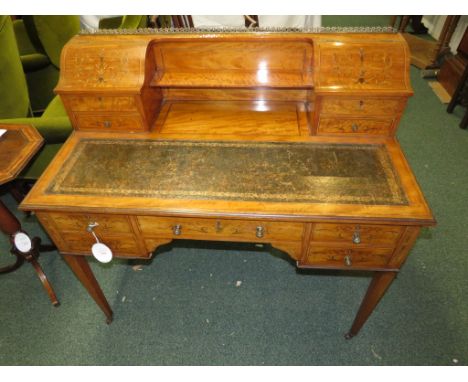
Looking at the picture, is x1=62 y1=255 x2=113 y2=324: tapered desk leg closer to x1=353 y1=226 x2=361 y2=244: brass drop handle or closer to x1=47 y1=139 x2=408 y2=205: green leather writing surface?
x1=47 y1=139 x2=408 y2=205: green leather writing surface

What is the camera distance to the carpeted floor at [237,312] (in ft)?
6.11

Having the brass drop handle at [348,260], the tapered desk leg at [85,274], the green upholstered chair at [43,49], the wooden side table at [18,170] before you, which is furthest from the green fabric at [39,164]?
the brass drop handle at [348,260]

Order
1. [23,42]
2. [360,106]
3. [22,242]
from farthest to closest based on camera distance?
[23,42], [22,242], [360,106]

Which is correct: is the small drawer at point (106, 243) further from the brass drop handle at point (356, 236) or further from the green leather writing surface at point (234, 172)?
the brass drop handle at point (356, 236)

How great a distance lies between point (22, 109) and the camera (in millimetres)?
2488

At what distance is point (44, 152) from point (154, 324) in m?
1.45

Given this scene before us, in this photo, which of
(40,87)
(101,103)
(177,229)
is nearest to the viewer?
(177,229)

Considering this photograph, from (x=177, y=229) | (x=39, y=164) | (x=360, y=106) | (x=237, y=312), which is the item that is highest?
(x=360, y=106)

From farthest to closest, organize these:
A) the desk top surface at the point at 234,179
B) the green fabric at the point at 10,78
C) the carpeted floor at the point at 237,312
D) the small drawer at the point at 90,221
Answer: the green fabric at the point at 10,78, the carpeted floor at the point at 237,312, the small drawer at the point at 90,221, the desk top surface at the point at 234,179

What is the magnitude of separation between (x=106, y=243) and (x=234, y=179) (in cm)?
72

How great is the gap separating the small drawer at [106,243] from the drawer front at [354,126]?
1.12m

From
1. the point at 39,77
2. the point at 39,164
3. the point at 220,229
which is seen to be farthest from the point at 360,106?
the point at 39,77

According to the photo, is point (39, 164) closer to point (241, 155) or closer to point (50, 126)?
point (50, 126)

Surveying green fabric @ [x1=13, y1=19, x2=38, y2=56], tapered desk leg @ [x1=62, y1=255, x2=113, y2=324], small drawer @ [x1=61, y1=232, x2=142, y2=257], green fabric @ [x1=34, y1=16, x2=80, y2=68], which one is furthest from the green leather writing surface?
green fabric @ [x1=13, y1=19, x2=38, y2=56]
